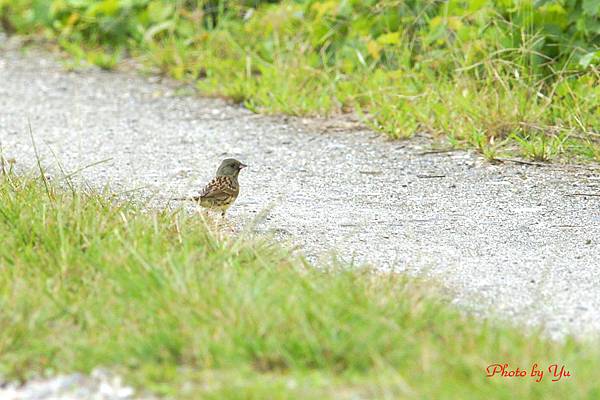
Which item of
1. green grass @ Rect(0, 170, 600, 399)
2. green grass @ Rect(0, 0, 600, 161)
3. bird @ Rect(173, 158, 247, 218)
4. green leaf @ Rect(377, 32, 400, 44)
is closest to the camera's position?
green grass @ Rect(0, 170, 600, 399)

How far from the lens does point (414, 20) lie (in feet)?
25.5

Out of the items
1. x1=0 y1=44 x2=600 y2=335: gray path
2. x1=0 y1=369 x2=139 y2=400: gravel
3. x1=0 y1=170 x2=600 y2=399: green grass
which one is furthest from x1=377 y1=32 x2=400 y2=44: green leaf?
x1=0 y1=369 x2=139 y2=400: gravel

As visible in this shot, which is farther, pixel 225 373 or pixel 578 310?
pixel 578 310

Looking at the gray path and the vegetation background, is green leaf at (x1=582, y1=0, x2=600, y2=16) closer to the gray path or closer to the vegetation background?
the vegetation background

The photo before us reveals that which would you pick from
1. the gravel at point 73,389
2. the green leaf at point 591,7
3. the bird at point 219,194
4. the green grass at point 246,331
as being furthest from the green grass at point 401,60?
the gravel at point 73,389

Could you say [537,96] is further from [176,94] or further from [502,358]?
[502,358]

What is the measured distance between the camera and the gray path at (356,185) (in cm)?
449

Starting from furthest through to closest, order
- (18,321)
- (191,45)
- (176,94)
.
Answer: (191,45) < (176,94) < (18,321)

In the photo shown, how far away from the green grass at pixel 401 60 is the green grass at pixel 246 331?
2.80m

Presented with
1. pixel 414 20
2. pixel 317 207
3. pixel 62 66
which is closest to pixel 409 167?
pixel 317 207

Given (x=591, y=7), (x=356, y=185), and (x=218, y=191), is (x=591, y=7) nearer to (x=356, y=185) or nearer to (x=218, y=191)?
(x=356, y=185)

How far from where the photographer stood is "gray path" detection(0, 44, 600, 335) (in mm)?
4488

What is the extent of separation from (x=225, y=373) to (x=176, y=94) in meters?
5.43

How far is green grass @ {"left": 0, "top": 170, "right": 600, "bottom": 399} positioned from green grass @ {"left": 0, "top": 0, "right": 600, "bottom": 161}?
9.17ft
